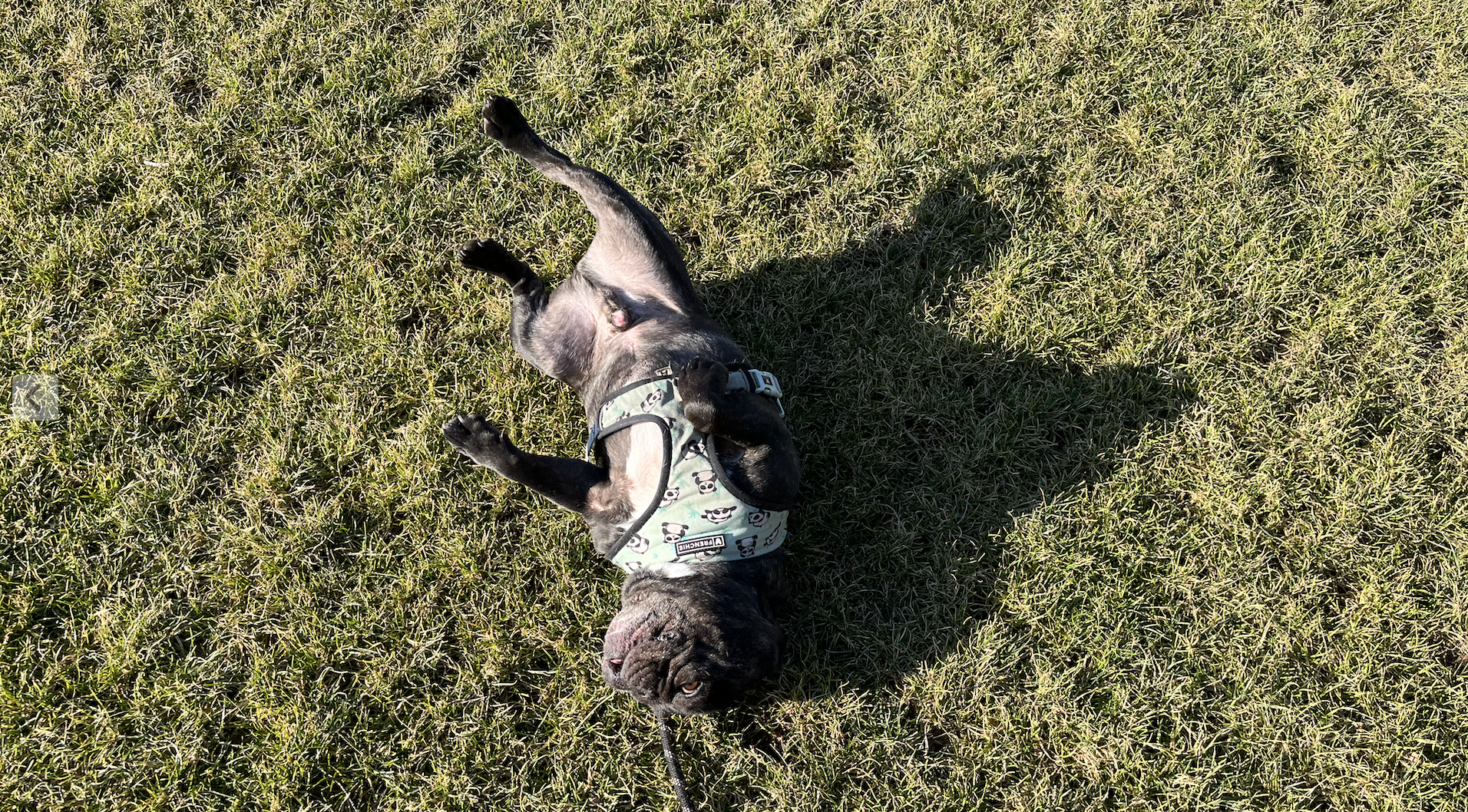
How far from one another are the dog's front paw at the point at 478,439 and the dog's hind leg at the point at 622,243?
2.82 feet

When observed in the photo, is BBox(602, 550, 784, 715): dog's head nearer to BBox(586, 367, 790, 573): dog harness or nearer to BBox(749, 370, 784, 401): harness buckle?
BBox(586, 367, 790, 573): dog harness

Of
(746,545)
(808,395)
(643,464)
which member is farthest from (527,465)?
(808,395)

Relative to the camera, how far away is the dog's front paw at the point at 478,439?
330cm

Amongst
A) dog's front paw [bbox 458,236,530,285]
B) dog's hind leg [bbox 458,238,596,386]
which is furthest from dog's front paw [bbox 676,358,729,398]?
dog's front paw [bbox 458,236,530,285]

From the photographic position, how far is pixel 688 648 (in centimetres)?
288

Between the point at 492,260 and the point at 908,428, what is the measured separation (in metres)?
2.12

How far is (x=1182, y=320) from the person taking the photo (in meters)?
4.18

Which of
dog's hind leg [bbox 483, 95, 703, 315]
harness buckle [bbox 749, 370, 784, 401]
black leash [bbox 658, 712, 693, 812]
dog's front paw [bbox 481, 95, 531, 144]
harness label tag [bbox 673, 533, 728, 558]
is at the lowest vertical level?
black leash [bbox 658, 712, 693, 812]

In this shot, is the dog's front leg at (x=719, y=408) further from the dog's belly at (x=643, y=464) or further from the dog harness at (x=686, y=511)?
the dog's belly at (x=643, y=464)

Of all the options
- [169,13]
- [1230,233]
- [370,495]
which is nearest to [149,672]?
[370,495]

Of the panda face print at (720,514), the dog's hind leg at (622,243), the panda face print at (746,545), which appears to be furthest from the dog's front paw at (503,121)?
the panda face print at (746,545)

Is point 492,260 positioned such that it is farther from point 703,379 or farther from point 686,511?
point 686,511

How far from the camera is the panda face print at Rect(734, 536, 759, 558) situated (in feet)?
10.4

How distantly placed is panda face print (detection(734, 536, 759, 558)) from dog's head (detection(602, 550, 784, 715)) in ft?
0.20
